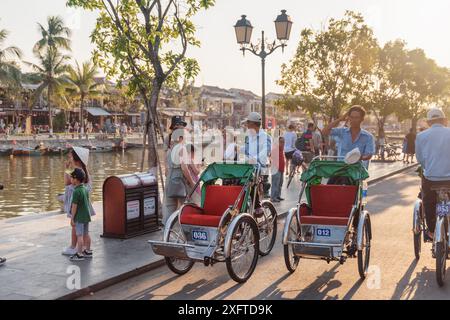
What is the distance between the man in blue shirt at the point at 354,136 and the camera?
272 inches

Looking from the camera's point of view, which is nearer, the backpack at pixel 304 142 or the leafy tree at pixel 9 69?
the backpack at pixel 304 142

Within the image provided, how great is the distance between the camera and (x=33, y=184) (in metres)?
22.5

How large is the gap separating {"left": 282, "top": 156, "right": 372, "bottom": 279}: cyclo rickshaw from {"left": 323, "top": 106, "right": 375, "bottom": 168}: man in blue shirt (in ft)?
1.69

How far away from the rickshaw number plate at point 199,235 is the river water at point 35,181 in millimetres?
9443

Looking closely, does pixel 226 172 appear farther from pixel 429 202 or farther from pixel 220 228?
pixel 429 202

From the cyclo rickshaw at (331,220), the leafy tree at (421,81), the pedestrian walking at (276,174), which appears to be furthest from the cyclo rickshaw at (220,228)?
the leafy tree at (421,81)

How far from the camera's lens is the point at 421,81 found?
158 feet

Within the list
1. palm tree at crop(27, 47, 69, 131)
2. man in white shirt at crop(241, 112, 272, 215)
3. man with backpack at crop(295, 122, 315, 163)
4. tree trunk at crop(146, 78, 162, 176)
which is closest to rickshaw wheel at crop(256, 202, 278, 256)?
man in white shirt at crop(241, 112, 272, 215)

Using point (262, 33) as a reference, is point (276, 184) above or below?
below

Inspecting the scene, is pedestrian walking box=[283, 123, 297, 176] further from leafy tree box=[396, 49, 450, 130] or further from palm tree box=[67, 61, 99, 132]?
palm tree box=[67, 61, 99, 132]

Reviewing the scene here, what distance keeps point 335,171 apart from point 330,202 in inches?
15.2

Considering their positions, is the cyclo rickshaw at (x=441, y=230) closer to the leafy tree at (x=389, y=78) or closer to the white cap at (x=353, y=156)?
the white cap at (x=353, y=156)

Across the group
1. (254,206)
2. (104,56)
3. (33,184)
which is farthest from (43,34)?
(254,206)

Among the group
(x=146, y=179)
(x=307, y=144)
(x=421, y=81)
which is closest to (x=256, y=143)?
(x=146, y=179)
